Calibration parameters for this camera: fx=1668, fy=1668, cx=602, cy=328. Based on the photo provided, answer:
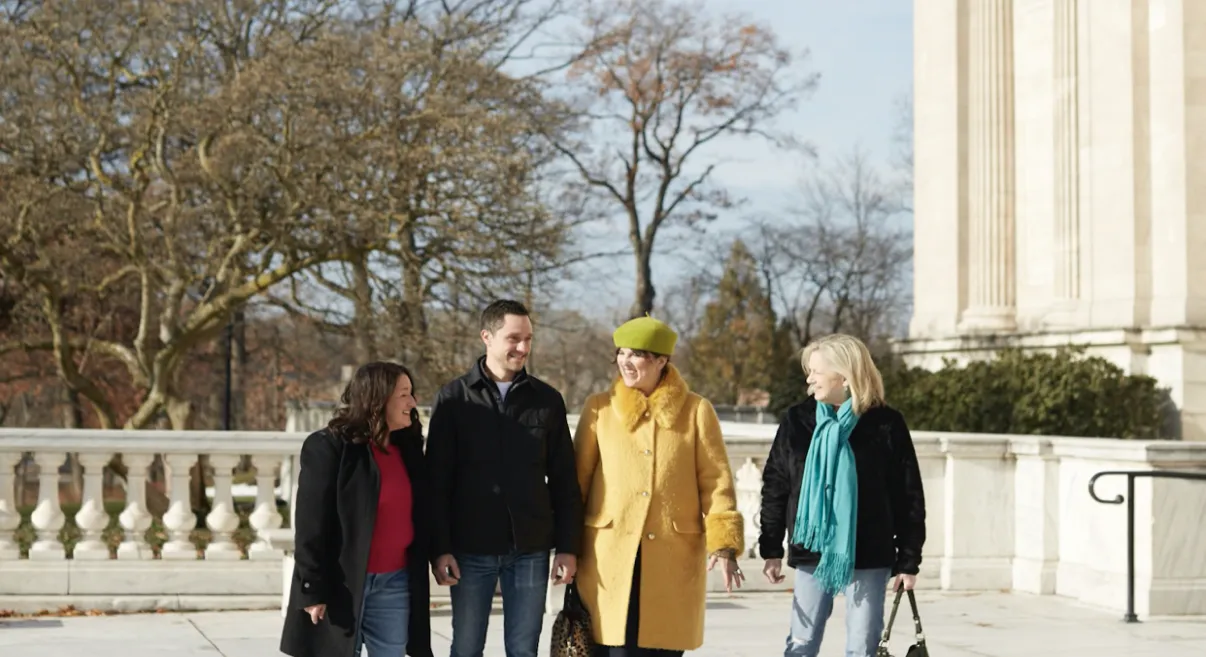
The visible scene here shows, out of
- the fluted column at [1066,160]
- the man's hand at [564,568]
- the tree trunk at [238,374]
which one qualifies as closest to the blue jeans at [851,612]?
the man's hand at [564,568]

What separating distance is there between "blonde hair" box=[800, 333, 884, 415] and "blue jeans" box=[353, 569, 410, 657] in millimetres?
1913

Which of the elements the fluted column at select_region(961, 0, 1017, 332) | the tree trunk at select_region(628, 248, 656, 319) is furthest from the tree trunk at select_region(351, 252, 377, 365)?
the tree trunk at select_region(628, 248, 656, 319)

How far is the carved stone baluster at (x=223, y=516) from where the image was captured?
11.1 m

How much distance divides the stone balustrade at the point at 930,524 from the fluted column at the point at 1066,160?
436 inches

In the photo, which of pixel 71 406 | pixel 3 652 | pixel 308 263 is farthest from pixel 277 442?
pixel 71 406

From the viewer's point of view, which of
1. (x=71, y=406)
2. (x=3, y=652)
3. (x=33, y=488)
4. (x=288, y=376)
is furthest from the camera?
(x=33, y=488)

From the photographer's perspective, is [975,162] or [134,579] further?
[975,162]

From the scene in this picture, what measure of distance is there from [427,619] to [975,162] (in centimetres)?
2032

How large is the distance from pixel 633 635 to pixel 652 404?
88cm

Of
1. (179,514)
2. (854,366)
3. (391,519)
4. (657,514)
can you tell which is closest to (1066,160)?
(179,514)

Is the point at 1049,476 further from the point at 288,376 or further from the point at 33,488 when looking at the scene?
the point at 33,488

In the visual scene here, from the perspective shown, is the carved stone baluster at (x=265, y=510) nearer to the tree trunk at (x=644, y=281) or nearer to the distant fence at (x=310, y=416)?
the distant fence at (x=310, y=416)

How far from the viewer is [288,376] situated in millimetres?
42750

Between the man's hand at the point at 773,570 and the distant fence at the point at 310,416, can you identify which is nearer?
the man's hand at the point at 773,570
